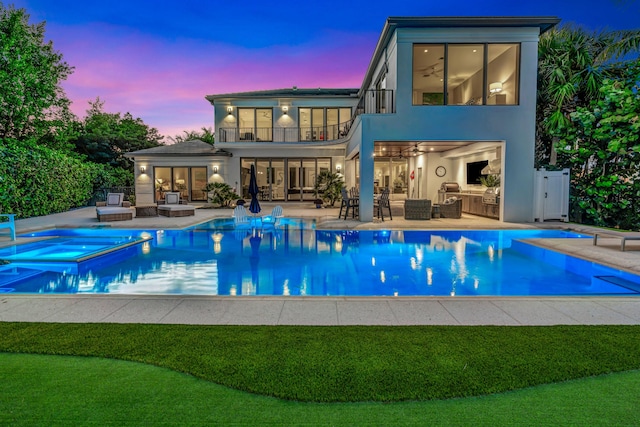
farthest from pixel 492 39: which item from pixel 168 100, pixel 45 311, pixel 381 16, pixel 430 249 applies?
pixel 168 100

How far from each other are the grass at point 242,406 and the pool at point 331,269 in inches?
113

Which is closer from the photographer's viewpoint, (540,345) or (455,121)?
(540,345)

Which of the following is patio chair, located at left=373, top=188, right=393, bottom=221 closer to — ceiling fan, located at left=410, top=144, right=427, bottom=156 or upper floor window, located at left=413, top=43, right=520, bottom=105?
upper floor window, located at left=413, top=43, right=520, bottom=105

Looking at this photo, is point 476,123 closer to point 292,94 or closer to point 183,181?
point 292,94

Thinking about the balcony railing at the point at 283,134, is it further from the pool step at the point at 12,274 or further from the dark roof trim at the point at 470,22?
the pool step at the point at 12,274

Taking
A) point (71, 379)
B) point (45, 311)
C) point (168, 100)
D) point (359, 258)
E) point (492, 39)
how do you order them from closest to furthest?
point (71, 379), point (45, 311), point (359, 258), point (492, 39), point (168, 100)

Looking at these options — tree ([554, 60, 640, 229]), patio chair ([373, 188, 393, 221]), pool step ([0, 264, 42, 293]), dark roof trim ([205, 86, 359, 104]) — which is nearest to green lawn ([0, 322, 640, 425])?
pool step ([0, 264, 42, 293])

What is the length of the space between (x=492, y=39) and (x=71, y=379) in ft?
44.5

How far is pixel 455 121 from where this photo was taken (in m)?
12.4

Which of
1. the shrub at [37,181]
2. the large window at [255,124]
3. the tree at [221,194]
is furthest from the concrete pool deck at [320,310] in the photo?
the large window at [255,124]

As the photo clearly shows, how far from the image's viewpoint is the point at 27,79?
1723 centimetres

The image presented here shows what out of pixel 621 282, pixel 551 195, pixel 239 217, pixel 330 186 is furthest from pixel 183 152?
pixel 621 282

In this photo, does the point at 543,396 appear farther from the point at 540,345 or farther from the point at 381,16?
the point at 381,16

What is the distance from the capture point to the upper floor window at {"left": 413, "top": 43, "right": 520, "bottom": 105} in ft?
40.2
